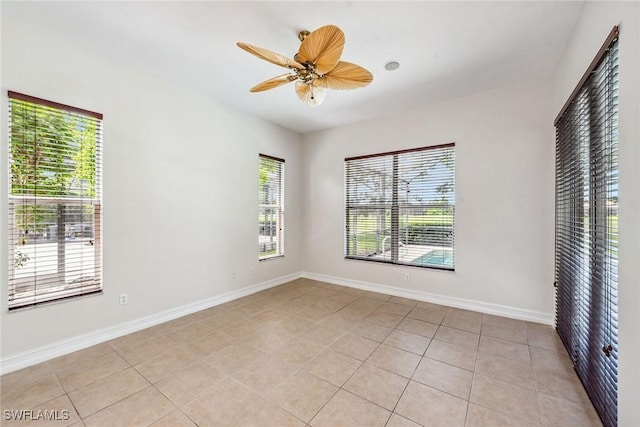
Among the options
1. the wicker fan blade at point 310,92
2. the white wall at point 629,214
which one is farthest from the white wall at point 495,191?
the wicker fan blade at point 310,92

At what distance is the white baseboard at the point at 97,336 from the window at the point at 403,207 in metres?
2.30

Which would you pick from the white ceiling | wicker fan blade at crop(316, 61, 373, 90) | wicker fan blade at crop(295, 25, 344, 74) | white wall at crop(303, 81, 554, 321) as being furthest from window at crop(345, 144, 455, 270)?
wicker fan blade at crop(295, 25, 344, 74)

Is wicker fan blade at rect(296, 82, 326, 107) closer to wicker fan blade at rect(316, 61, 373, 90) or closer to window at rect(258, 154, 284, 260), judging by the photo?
wicker fan blade at rect(316, 61, 373, 90)

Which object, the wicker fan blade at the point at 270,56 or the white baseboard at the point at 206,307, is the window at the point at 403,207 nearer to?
the white baseboard at the point at 206,307

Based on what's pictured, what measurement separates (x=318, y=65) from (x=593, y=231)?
2.30 metres

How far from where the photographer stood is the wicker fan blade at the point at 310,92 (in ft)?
8.40

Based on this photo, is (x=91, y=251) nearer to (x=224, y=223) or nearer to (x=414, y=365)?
(x=224, y=223)

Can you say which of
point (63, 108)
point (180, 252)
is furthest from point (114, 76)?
point (180, 252)

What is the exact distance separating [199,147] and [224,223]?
111cm

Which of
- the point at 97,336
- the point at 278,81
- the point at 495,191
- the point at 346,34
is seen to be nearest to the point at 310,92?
the point at 278,81

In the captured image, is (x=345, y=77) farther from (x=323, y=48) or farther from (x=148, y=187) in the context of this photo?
(x=148, y=187)

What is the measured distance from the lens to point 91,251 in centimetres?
267

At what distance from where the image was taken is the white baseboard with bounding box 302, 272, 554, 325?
3193 millimetres

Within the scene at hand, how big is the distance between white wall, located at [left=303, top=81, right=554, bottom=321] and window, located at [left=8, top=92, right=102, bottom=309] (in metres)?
3.72
